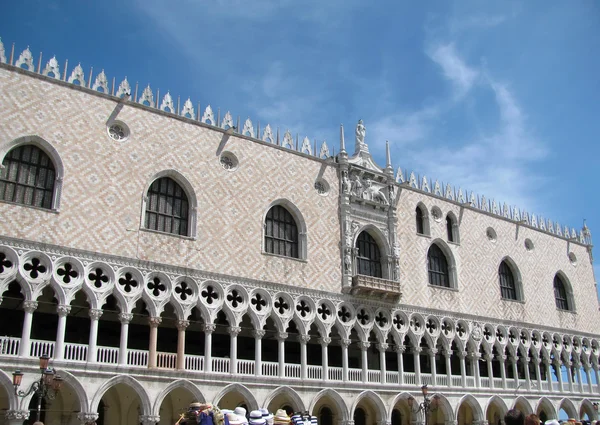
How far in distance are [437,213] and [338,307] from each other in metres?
6.57

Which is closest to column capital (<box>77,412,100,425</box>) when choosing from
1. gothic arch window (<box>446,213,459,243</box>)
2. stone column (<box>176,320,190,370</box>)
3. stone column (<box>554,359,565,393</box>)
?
stone column (<box>176,320,190,370</box>)

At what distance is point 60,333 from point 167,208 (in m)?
4.55

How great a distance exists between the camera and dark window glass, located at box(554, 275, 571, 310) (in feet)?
96.5

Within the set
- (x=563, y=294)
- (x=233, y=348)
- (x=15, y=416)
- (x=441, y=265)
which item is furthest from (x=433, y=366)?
(x=15, y=416)

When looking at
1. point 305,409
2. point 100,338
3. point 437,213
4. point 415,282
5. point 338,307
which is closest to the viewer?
point 100,338

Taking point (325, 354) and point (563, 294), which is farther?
point (563, 294)

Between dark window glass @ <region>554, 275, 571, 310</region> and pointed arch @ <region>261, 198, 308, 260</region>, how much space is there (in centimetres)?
1398

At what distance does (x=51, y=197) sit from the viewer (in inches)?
654

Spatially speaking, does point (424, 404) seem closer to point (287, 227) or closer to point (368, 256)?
point (368, 256)

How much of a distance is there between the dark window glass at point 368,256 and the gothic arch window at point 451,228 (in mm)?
3887

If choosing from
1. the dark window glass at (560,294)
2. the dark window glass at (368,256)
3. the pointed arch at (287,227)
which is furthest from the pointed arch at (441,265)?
the dark window glass at (560,294)

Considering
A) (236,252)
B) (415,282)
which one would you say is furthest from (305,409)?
(415,282)

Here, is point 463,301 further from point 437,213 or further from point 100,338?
point 100,338

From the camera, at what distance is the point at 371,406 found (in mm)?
21688
